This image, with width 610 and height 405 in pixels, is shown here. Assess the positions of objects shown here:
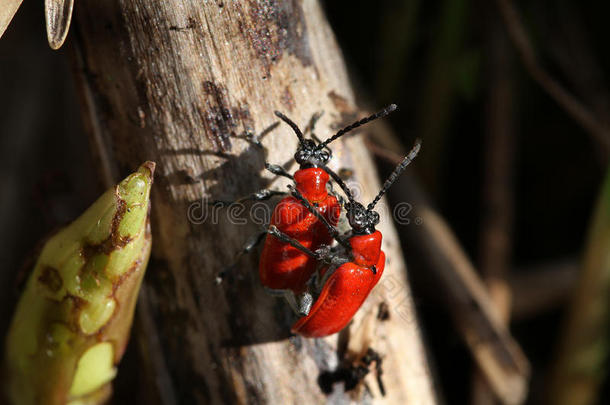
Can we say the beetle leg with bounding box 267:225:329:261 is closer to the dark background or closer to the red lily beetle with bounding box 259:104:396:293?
the red lily beetle with bounding box 259:104:396:293

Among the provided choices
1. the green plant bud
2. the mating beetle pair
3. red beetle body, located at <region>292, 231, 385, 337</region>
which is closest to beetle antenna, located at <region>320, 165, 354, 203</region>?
the mating beetle pair

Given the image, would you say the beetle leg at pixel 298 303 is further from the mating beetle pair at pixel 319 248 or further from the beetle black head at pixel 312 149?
the beetle black head at pixel 312 149

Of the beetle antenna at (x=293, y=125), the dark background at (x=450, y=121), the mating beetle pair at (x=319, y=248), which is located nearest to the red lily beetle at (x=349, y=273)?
the mating beetle pair at (x=319, y=248)

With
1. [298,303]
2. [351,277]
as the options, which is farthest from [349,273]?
[298,303]

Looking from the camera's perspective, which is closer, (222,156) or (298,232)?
(222,156)

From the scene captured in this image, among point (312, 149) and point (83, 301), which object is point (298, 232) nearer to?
point (312, 149)

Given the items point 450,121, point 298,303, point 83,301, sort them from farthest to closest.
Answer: point 450,121 → point 298,303 → point 83,301
